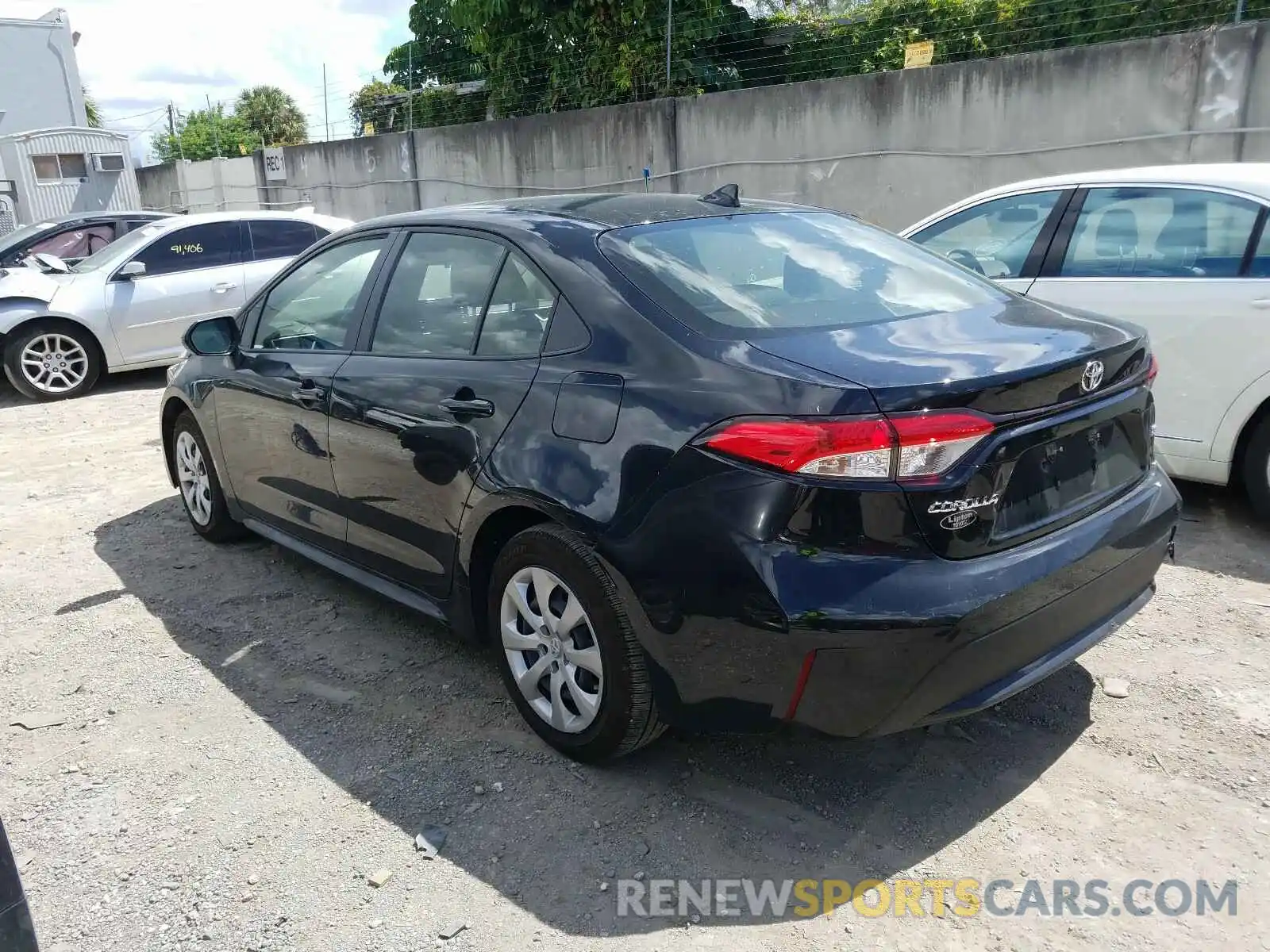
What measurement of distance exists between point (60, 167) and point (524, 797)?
1895cm

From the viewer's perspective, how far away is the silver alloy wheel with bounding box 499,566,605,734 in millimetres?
2898

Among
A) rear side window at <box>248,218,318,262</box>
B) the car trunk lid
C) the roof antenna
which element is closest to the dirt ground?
the car trunk lid

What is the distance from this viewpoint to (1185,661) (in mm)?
3514

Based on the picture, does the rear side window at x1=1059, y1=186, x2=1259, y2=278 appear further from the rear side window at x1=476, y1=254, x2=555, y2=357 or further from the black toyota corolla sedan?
the rear side window at x1=476, y1=254, x2=555, y2=357

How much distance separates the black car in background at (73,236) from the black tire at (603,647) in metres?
9.09

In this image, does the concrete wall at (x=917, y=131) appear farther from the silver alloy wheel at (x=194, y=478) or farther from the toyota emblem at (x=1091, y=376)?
the silver alloy wheel at (x=194, y=478)

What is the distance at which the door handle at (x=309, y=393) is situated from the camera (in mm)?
3797

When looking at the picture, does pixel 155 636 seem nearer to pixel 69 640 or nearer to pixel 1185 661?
pixel 69 640

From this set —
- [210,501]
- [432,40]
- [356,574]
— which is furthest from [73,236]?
[432,40]

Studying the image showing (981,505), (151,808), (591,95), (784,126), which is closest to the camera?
(981,505)

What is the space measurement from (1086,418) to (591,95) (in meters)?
12.7

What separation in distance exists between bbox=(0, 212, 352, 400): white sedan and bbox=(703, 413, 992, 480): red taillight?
7.63 meters

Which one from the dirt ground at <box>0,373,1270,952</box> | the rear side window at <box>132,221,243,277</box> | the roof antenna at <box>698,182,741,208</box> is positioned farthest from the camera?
the rear side window at <box>132,221,243,277</box>

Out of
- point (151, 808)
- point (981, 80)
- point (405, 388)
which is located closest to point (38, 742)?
point (151, 808)
